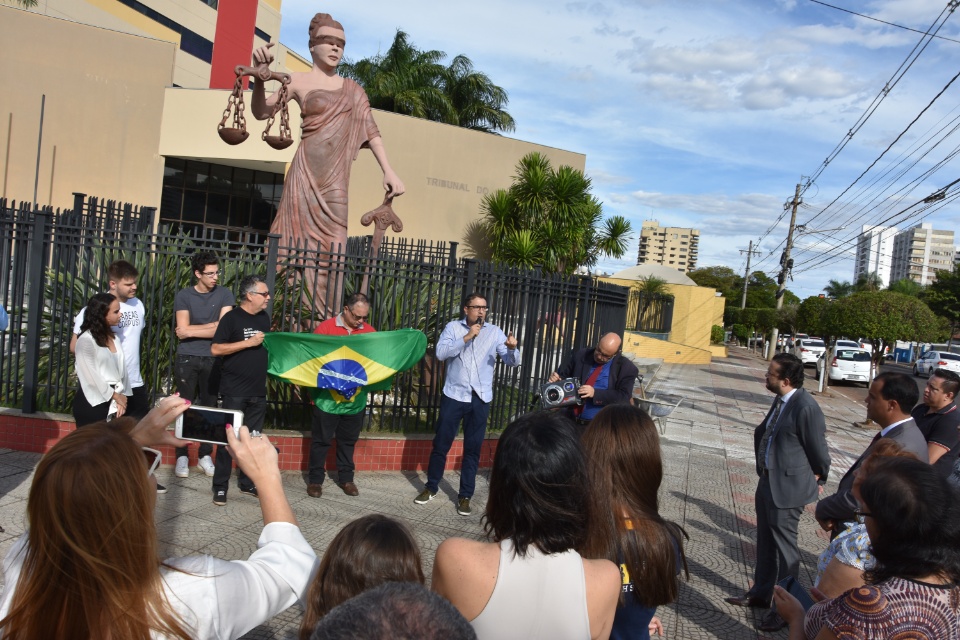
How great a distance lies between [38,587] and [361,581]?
723 millimetres

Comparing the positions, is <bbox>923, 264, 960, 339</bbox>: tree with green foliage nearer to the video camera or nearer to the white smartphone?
the video camera

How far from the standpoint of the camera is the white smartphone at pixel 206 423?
2070 millimetres

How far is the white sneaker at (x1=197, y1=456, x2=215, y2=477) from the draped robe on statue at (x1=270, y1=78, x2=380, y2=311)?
2950 millimetres

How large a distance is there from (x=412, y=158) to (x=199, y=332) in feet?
68.4

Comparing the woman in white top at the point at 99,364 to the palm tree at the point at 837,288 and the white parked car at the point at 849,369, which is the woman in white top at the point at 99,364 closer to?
the white parked car at the point at 849,369

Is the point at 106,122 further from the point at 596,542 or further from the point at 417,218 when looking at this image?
the point at 596,542

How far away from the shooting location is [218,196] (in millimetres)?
26281

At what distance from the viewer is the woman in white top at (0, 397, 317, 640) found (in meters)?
1.55

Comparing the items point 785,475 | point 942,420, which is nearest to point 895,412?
point 785,475

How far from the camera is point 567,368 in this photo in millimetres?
6254

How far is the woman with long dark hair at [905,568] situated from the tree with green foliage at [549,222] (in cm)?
2157

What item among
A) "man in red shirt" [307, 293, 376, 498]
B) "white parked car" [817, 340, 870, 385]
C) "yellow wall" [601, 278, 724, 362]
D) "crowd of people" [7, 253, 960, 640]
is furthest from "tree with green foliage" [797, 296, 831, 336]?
"crowd of people" [7, 253, 960, 640]

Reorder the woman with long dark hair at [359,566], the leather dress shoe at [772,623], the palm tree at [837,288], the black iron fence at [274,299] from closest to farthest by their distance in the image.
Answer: the woman with long dark hair at [359,566] → the leather dress shoe at [772,623] → the black iron fence at [274,299] → the palm tree at [837,288]

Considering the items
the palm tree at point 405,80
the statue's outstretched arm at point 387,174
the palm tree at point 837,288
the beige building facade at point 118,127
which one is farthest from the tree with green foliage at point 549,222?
the palm tree at point 837,288
